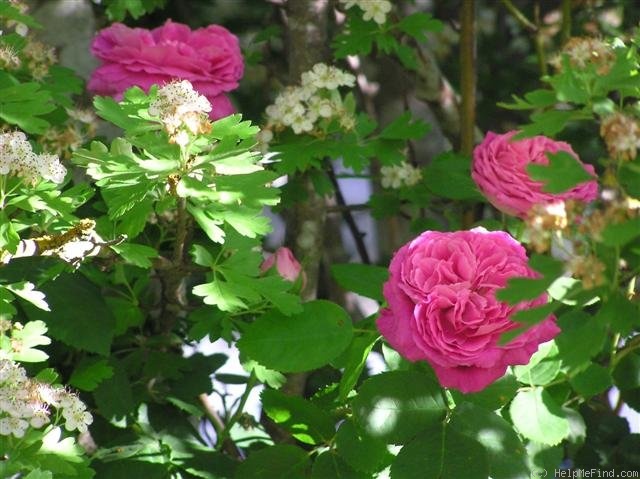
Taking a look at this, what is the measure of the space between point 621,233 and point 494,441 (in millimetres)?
370

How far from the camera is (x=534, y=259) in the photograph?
33.8 inches

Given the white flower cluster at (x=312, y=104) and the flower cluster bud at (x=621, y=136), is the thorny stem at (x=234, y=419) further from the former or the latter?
the flower cluster bud at (x=621, y=136)

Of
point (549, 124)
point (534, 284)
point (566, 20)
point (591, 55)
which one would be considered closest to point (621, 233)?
point (534, 284)

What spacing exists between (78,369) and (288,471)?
0.90 ft

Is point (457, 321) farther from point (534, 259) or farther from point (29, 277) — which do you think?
point (29, 277)

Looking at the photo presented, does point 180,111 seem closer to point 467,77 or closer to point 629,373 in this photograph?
point 629,373

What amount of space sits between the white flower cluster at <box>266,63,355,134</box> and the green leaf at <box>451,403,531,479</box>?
18.1 inches

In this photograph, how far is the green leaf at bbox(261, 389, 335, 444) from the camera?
1234mm

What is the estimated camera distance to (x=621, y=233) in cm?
82

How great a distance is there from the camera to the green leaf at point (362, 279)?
126 cm

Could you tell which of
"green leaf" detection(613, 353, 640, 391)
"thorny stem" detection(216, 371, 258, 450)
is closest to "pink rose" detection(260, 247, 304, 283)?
"thorny stem" detection(216, 371, 258, 450)

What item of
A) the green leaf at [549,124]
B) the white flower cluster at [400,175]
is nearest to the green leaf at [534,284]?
the green leaf at [549,124]

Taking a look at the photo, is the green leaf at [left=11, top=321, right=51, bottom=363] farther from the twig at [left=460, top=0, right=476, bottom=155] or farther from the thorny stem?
the twig at [left=460, top=0, right=476, bottom=155]

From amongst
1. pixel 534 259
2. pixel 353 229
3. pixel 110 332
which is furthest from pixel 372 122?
pixel 534 259
